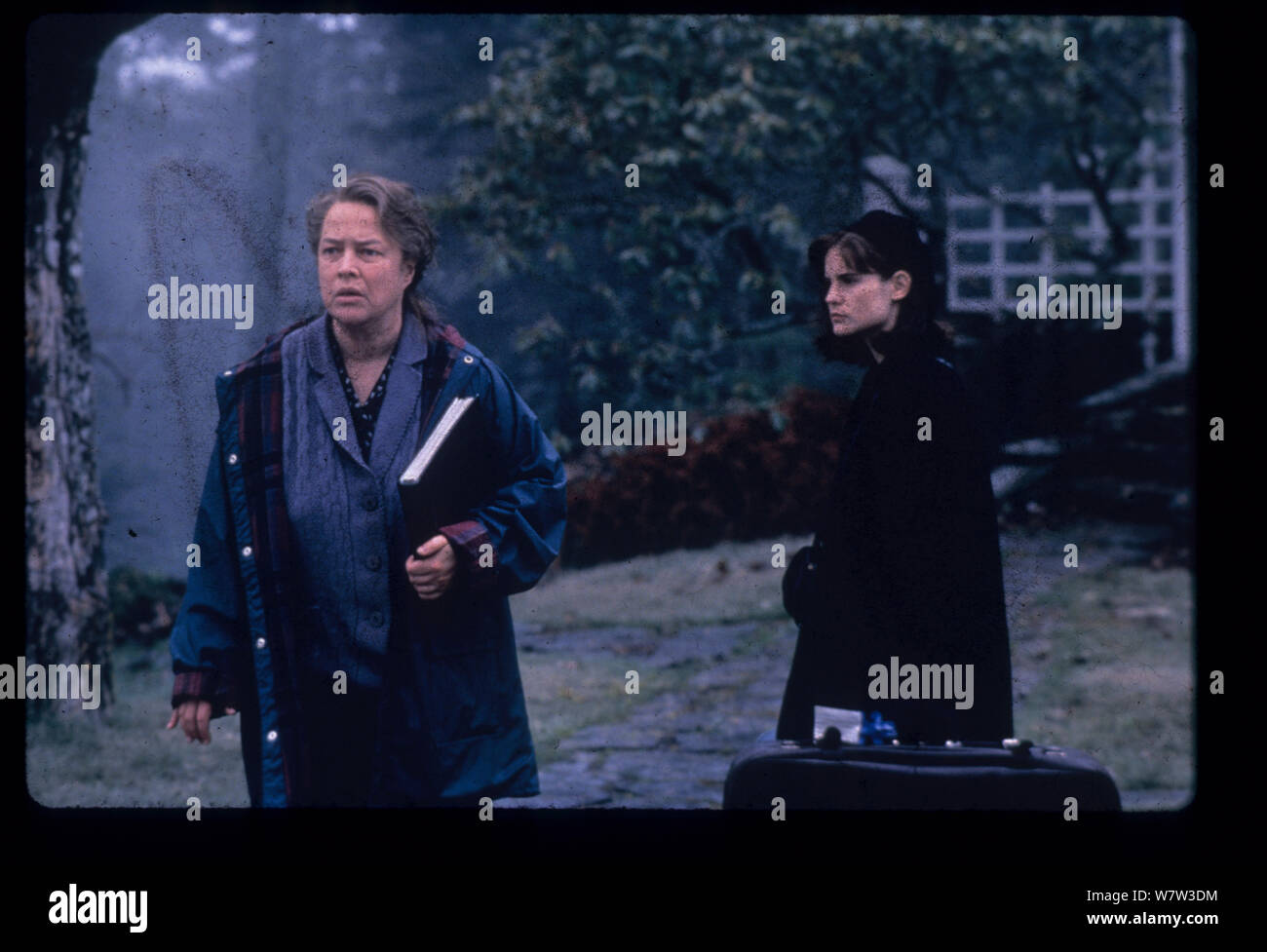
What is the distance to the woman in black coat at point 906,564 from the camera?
151 inches

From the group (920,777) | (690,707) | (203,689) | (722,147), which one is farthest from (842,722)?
(722,147)

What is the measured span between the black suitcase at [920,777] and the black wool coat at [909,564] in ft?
0.41

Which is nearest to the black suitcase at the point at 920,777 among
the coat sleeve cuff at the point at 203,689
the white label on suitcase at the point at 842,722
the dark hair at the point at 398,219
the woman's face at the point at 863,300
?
the white label on suitcase at the point at 842,722

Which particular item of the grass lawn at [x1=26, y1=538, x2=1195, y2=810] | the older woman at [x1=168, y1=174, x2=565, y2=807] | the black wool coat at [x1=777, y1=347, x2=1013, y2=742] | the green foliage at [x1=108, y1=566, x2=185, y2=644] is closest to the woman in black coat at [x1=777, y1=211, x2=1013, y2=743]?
the black wool coat at [x1=777, y1=347, x2=1013, y2=742]

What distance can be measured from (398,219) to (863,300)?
1.36 metres

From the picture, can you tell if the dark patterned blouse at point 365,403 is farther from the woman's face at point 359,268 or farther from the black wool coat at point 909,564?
the black wool coat at point 909,564

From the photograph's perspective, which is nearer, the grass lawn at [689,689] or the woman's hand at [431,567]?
the woman's hand at [431,567]

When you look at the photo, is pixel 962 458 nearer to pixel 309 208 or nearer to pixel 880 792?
pixel 880 792

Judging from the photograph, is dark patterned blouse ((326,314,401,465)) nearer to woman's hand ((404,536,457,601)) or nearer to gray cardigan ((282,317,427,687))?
gray cardigan ((282,317,427,687))

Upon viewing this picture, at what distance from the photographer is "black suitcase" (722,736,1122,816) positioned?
3795mm

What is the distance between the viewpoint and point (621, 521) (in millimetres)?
4965

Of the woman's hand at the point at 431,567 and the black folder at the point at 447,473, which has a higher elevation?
the black folder at the point at 447,473

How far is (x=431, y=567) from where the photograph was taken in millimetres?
3922
